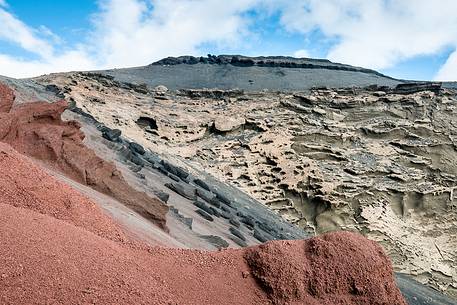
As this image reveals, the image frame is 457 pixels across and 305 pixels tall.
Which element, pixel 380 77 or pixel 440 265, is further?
pixel 380 77

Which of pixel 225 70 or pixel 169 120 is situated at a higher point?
pixel 225 70

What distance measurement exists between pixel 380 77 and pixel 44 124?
34.3 meters

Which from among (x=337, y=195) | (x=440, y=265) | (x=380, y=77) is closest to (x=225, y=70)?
(x=380, y=77)

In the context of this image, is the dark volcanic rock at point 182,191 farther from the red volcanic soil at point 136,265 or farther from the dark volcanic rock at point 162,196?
the red volcanic soil at point 136,265

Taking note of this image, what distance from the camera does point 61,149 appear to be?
7.67 m

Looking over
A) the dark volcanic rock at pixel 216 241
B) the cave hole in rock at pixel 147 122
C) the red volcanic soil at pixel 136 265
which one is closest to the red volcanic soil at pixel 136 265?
the red volcanic soil at pixel 136 265

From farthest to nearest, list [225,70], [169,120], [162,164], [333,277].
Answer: [225,70] < [169,120] < [162,164] < [333,277]

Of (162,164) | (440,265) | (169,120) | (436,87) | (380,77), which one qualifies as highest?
(380,77)

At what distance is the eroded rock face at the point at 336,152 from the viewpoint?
782 inches

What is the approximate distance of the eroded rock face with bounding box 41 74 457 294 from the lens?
19875 millimetres

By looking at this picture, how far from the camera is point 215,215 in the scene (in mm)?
12125

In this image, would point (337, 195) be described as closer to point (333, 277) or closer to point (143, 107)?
point (143, 107)

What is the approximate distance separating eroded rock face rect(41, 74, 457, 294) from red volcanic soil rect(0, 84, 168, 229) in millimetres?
10934

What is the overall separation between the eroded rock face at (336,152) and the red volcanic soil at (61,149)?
430 inches
